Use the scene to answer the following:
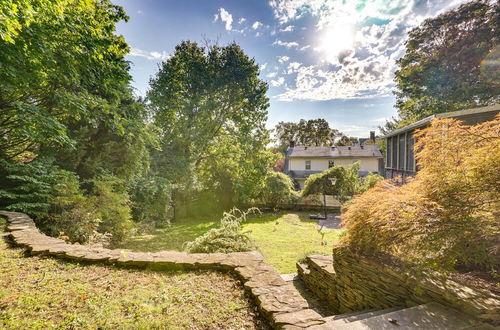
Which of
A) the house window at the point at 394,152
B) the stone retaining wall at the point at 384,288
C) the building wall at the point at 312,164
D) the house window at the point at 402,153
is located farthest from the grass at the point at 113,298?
the building wall at the point at 312,164

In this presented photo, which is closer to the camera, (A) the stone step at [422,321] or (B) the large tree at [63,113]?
(A) the stone step at [422,321]

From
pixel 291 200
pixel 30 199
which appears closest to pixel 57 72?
pixel 30 199

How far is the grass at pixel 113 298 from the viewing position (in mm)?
1824

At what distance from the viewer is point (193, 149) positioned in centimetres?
1294

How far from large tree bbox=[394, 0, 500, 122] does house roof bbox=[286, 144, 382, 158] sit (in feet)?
28.6

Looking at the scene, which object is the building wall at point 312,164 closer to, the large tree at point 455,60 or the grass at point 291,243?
the large tree at point 455,60

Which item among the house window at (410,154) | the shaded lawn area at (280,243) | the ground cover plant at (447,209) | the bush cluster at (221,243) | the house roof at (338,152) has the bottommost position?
the shaded lawn area at (280,243)

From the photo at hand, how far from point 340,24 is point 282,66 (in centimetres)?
528

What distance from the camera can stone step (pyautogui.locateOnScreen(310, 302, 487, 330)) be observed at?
197cm

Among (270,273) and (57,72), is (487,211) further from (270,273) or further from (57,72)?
(57,72)

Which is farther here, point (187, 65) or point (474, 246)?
point (187, 65)

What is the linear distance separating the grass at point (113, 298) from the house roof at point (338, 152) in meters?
23.7

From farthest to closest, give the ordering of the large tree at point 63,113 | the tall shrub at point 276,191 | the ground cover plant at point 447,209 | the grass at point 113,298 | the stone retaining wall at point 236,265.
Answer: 1. the tall shrub at point 276,191
2. the large tree at point 63,113
3. the ground cover plant at point 447,209
4. the stone retaining wall at point 236,265
5. the grass at point 113,298

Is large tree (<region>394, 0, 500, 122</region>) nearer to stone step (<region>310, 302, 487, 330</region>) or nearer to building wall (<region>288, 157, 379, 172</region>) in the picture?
building wall (<region>288, 157, 379, 172</region>)
